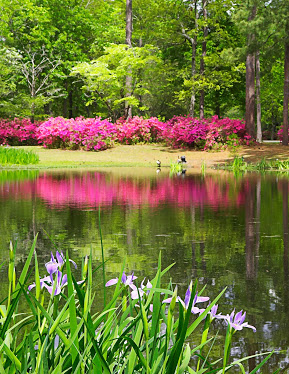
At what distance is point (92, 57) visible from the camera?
48062 millimetres

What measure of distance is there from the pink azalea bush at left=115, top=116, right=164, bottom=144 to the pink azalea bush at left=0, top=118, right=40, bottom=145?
610 cm

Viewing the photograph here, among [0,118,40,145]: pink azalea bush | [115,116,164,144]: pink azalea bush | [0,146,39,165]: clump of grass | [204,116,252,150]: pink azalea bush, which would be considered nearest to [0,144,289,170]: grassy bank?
[0,146,39,165]: clump of grass

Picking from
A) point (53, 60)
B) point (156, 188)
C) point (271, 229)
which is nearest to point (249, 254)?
point (271, 229)

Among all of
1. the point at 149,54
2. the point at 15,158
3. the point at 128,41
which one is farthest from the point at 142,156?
the point at 149,54

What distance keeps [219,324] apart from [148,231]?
419 centimetres

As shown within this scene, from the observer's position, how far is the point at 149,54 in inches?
1468

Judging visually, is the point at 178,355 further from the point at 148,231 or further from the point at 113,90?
the point at 113,90

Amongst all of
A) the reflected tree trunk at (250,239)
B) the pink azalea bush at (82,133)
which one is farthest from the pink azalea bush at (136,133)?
the reflected tree trunk at (250,239)

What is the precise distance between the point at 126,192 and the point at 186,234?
617 centimetres

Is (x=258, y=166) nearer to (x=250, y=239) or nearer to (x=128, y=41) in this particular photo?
(x=128, y=41)

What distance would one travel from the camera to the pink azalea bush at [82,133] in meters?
31.2

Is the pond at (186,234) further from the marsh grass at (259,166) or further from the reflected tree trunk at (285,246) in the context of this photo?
the marsh grass at (259,166)

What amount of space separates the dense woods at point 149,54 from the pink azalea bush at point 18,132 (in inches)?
35.5

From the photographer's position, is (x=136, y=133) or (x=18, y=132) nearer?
(x=136, y=133)
